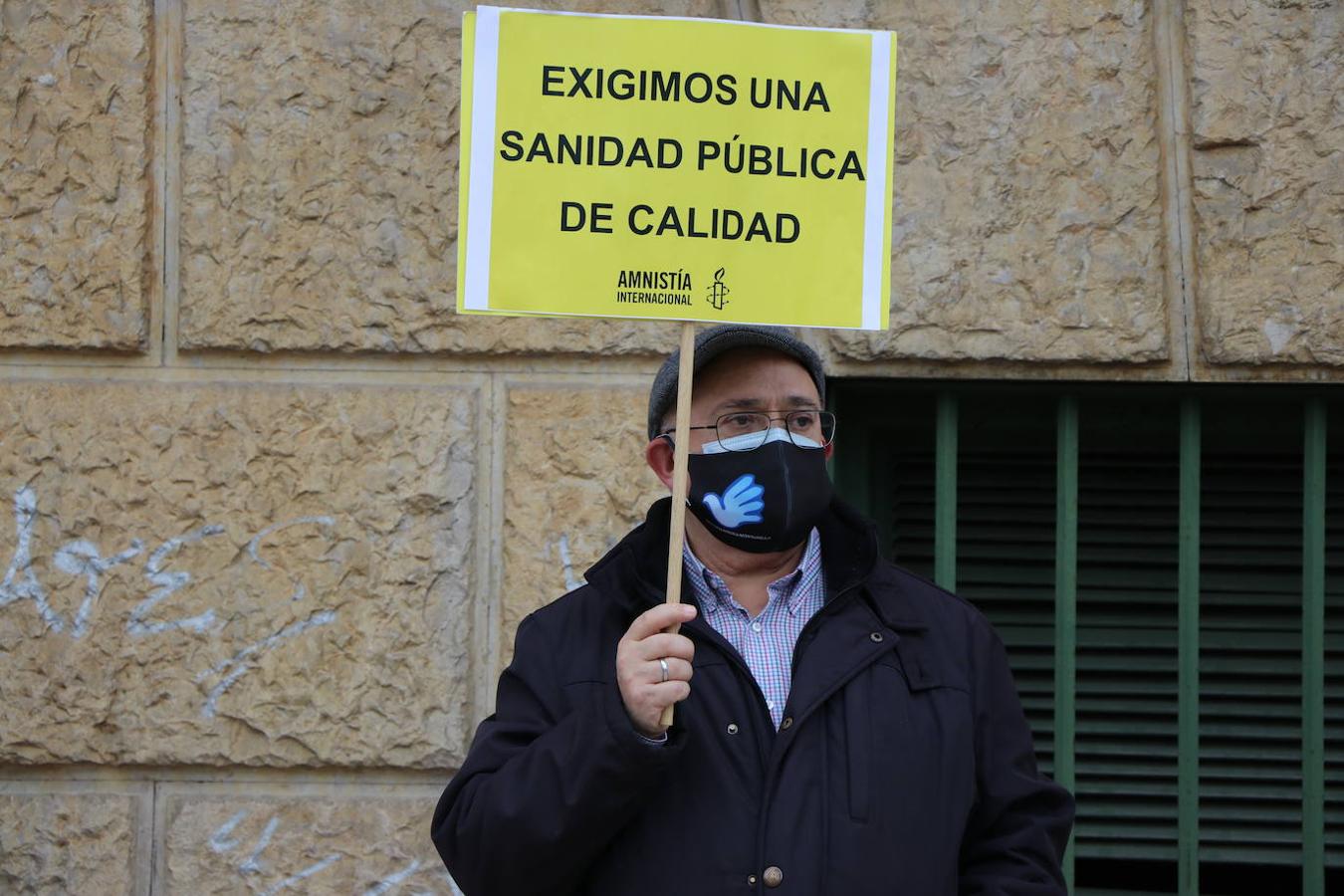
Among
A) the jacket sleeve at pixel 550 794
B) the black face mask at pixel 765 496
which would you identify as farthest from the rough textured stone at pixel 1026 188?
the jacket sleeve at pixel 550 794

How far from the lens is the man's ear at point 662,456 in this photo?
2.34 m

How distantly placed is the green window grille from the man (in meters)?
0.99

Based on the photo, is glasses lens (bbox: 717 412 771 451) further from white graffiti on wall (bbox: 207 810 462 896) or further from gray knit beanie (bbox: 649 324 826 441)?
white graffiti on wall (bbox: 207 810 462 896)

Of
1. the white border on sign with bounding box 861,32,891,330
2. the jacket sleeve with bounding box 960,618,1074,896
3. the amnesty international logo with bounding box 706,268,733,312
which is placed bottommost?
the jacket sleeve with bounding box 960,618,1074,896

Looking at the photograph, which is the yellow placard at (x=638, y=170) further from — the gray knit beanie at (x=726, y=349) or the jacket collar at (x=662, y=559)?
the jacket collar at (x=662, y=559)

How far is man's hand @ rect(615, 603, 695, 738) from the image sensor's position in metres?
1.91

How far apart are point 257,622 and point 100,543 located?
35 cm

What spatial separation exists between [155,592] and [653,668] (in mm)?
1552

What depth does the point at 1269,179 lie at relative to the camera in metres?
3.05

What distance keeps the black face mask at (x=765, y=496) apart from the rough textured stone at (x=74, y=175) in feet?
4.94

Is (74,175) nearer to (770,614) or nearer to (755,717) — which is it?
(770,614)

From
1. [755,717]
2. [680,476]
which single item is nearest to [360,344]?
[680,476]

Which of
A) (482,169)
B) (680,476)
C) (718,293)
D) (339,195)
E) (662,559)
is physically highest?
(339,195)

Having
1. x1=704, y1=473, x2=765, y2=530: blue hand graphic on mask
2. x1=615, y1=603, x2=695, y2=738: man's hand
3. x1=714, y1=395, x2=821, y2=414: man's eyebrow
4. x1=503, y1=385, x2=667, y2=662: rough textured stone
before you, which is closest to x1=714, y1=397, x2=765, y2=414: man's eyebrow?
x1=714, y1=395, x2=821, y2=414: man's eyebrow
